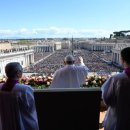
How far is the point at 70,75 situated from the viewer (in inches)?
149

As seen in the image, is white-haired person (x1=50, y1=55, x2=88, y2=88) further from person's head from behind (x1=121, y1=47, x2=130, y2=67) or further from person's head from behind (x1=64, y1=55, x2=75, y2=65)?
person's head from behind (x1=121, y1=47, x2=130, y2=67)

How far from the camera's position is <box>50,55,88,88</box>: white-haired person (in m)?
3.75

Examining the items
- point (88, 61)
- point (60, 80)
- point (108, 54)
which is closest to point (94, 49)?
point (88, 61)

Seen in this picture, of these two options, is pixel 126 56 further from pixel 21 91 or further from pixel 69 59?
pixel 69 59

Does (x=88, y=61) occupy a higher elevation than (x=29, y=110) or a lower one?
lower

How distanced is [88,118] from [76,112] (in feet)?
0.42

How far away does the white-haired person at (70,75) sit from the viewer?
148 inches

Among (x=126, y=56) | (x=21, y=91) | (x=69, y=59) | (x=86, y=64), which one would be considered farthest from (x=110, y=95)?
(x=86, y=64)

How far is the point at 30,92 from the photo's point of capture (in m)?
2.57

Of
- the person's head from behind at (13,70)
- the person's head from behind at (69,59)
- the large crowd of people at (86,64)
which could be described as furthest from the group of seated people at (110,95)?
the large crowd of people at (86,64)

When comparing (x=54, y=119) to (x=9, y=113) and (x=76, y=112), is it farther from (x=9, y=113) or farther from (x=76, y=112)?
(x=9, y=113)

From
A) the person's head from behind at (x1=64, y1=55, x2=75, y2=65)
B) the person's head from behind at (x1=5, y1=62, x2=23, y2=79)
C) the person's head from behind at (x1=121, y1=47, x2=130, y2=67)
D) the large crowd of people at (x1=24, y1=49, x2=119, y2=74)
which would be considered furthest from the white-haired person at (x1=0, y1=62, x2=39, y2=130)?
the large crowd of people at (x1=24, y1=49, x2=119, y2=74)

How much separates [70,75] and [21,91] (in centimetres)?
129

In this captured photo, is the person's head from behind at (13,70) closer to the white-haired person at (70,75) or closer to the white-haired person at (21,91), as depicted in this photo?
the white-haired person at (21,91)
